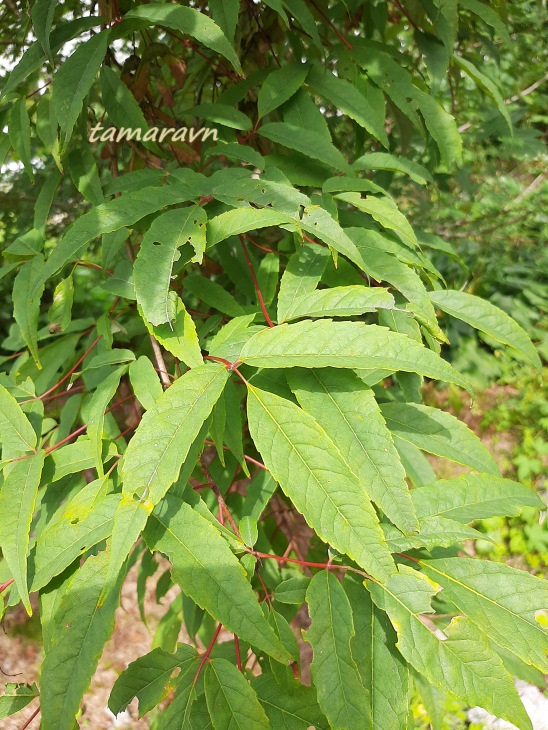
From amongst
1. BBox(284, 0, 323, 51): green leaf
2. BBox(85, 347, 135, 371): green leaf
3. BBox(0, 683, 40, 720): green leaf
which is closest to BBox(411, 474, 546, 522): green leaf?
BBox(85, 347, 135, 371): green leaf

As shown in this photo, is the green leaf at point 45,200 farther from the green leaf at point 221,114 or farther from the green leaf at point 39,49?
the green leaf at point 221,114

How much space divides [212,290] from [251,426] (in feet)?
1.63

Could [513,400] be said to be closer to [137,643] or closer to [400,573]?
[137,643]

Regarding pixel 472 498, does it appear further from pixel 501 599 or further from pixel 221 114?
pixel 221 114

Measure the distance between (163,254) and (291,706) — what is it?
0.69 meters

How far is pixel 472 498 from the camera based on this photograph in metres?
0.96

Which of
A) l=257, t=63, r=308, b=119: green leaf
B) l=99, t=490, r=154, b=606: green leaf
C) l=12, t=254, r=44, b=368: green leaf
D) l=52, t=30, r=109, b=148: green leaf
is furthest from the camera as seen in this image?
l=257, t=63, r=308, b=119: green leaf

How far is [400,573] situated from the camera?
832mm

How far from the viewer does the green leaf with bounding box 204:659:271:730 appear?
76 cm

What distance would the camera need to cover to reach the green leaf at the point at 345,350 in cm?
76

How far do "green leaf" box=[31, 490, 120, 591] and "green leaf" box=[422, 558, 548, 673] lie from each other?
49cm

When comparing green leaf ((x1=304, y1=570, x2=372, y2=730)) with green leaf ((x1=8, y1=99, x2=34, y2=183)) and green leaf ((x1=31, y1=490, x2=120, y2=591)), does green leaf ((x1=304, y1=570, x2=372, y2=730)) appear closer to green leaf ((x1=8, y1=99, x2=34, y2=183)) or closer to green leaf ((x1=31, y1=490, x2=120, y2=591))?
green leaf ((x1=31, y1=490, x2=120, y2=591))

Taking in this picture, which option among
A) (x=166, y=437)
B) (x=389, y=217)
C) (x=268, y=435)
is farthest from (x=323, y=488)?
(x=389, y=217)

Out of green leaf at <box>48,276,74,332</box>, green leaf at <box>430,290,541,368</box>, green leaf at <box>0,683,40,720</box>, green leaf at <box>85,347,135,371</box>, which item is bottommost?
green leaf at <box>0,683,40,720</box>
